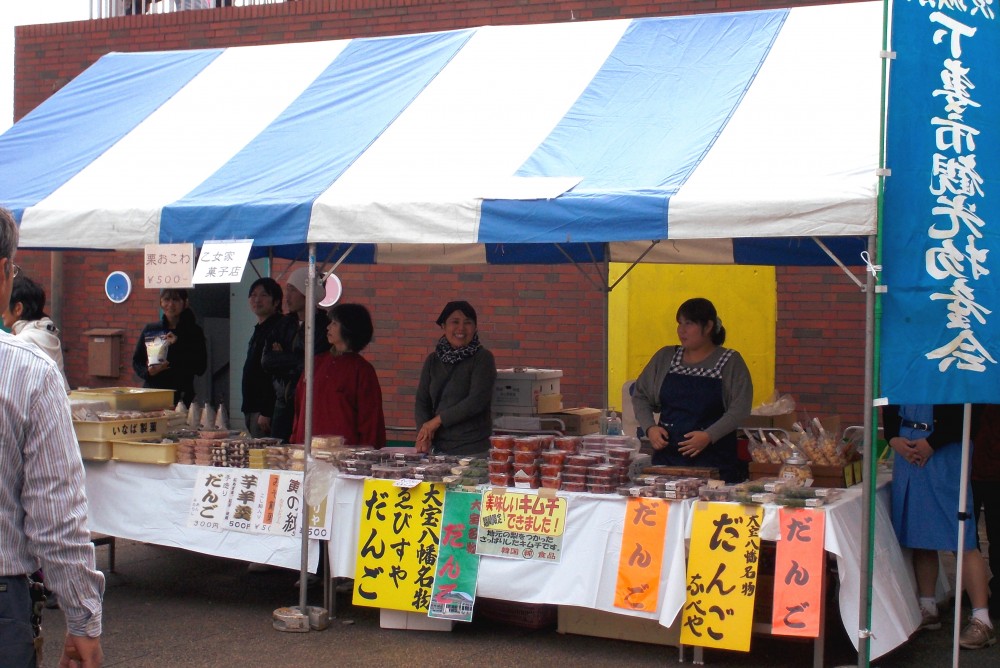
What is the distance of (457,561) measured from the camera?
17.6 ft

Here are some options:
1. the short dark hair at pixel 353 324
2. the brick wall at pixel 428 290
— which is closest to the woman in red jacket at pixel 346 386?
the short dark hair at pixel 353 324

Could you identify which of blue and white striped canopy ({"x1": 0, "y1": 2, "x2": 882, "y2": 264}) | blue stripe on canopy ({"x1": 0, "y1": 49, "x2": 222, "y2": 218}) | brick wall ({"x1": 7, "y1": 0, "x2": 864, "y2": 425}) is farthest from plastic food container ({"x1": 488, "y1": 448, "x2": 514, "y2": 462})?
brick wall ({"x1": 7, "y1": 0, "x2": 864, "y2": 425})

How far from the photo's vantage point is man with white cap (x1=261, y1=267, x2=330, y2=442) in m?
6.88

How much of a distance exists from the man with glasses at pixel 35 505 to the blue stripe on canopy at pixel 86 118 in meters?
4.04

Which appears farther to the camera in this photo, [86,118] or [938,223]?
[86,118]

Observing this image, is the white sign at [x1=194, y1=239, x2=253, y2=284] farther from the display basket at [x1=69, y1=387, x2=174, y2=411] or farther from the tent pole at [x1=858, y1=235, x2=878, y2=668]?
the tent pole at [x1=858, y1=235, x2=878, y2=668]

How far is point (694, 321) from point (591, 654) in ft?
5.87

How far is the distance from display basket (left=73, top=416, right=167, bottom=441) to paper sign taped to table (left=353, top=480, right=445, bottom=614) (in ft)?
5.39

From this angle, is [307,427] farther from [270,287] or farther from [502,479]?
[270,287]

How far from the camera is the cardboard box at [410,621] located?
5.58 metres

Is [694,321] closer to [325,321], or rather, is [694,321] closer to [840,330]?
[325,321]

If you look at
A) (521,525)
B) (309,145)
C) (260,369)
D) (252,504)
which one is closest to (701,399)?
(521,525)

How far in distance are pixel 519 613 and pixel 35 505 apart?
11.7 feet

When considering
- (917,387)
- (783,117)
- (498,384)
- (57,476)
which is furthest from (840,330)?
(57,476)
